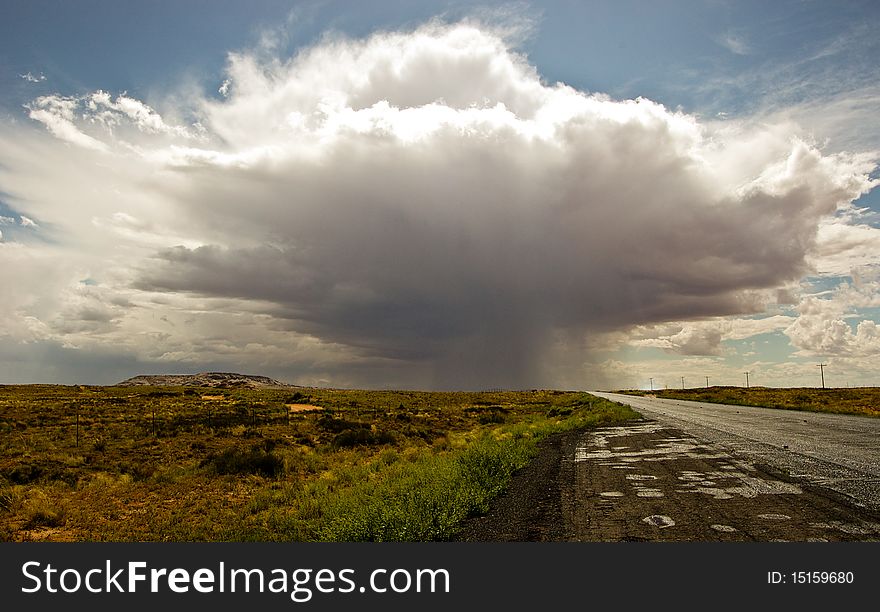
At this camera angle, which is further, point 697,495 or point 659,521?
point 697,495

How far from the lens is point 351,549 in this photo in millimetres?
7684

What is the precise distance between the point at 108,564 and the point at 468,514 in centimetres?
563

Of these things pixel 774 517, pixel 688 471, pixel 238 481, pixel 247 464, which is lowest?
pixel 238 481

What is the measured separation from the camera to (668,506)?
29.8 feet

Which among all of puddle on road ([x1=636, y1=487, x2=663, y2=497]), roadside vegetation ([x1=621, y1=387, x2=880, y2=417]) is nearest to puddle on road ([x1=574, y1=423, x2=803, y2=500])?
puddle on road ([x1=636, y1=487, x2=663, y2=497])

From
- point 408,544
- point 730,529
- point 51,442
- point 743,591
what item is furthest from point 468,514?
point 51,442

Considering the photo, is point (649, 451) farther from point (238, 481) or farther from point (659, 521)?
point (238, 481)

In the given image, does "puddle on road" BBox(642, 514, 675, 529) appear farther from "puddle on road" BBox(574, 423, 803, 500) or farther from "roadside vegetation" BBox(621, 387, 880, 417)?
"roadside vegetation" BBox(621, 387, 880, 417)

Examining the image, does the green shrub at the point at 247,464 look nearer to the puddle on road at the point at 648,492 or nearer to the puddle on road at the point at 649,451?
the puddle on road at the point at 649,451

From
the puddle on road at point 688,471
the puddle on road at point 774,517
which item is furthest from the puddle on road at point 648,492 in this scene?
the puddle on road at point 774,517

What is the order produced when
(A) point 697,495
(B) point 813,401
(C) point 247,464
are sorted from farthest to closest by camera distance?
(B) point 813,401
(C) point 247,464
(A) point 697,495

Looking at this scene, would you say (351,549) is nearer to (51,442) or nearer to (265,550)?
(265,550)

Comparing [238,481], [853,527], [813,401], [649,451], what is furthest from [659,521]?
[813,401]

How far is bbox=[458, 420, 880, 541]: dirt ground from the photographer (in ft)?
24.0
